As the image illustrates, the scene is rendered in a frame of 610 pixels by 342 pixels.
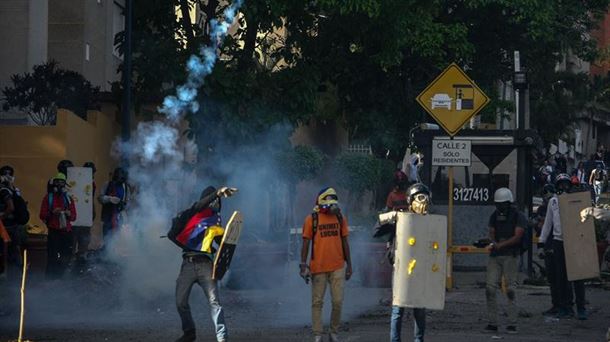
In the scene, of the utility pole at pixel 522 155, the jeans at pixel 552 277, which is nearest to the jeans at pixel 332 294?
the jeans at pixel 552 277

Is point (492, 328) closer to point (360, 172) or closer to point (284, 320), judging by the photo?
point (284, 320)

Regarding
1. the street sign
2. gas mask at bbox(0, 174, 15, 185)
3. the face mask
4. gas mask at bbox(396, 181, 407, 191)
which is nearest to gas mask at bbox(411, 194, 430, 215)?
the face mask

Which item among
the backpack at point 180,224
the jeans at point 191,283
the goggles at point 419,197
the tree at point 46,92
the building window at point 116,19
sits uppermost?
the building window at point 116,19

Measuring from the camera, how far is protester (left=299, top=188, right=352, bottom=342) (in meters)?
12.9

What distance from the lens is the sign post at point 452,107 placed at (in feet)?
59.0

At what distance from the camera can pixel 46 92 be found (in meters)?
23.2

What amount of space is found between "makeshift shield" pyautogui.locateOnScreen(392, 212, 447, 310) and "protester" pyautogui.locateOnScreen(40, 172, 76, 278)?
773 cm

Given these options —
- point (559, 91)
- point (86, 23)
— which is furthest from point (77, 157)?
point (559, 91)

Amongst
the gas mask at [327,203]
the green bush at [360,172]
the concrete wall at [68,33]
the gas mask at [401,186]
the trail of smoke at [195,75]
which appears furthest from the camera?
the green bush at [360,172]

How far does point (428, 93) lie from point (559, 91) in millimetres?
29550

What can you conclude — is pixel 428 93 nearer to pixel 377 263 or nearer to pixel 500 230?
pixel 377 263

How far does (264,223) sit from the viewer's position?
24.0 metres

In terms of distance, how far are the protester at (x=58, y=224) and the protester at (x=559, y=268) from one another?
6.84 metres

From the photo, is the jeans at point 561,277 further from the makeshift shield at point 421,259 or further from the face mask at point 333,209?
the makeshift shield at point 421,259
